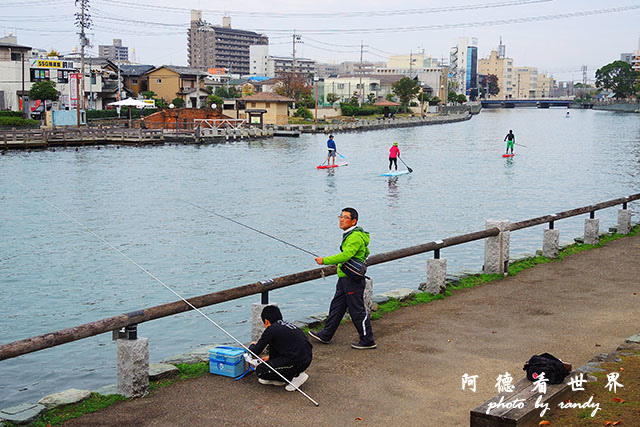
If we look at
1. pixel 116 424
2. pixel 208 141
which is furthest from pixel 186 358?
pixel 208 141

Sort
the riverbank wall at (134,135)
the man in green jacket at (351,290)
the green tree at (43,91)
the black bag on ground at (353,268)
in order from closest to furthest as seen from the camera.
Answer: the man in green jacket at (351,290) → the black bag on ground at (353,268) → the riverbank wall at (134,135) → the green tree at (43,91)

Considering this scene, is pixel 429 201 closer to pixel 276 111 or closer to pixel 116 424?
pixel 116 424

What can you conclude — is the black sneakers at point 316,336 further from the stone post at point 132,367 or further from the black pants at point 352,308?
the stone post at point 132,367

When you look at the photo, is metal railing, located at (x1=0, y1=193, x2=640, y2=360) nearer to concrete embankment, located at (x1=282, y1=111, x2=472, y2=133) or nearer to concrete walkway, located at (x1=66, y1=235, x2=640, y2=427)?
concrete walkway, located at (x1=66, y1=235, x2=640, y2=427)

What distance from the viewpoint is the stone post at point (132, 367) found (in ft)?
25.3

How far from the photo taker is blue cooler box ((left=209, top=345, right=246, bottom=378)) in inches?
326

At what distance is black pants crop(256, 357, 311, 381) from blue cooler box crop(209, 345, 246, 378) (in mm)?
429

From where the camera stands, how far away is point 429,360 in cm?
899

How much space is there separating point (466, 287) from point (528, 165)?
46.8m

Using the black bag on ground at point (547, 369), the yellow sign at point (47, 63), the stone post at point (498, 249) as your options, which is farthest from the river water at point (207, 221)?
the yellow sign at point (47, 63)

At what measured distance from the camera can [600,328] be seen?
10430 mm

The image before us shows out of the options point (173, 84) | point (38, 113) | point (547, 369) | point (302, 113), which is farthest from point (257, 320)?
point (302, 113)

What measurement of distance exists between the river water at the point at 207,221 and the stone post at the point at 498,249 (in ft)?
14.7

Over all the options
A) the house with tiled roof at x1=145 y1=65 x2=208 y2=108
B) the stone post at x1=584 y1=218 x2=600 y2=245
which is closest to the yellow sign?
the house with tiled roof at x1=145 y1=65 x2=208 y2=108
